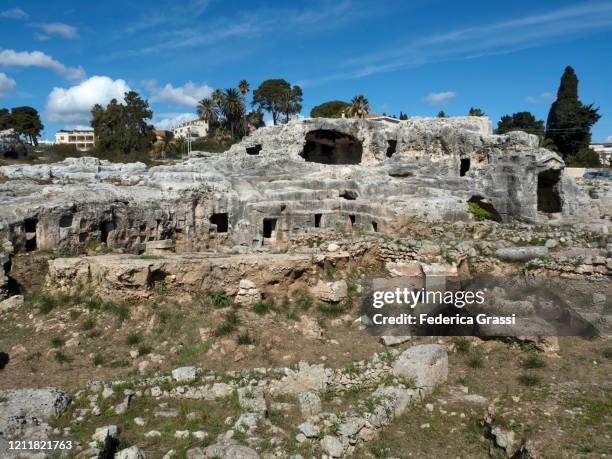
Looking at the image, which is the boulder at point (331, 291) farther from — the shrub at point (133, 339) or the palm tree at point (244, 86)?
the palm tree at point (244, 86)

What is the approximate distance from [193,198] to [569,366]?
36.7ft

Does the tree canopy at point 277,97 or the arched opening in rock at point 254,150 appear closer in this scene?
the arched opening in rock at point 254,150

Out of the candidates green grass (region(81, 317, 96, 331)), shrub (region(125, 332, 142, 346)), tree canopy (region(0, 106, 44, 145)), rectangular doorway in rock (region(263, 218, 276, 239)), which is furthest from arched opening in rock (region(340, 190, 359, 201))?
tree canopy (region(0, 106, 44, 145))

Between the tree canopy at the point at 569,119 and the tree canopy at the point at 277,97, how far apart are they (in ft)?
80.5

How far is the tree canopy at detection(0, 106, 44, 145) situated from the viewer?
152 ft

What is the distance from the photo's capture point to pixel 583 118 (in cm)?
3878

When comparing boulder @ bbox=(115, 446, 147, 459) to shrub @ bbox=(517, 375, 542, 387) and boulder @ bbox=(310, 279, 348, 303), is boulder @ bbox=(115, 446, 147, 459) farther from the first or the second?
shrub @ bbox=(517, 375, 542, 387)

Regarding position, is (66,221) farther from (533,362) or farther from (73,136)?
(73,136)

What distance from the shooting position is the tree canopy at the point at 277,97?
48.9 metres

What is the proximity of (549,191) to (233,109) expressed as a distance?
3330 centimetres

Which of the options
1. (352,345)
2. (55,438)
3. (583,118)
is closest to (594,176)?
(583,118)

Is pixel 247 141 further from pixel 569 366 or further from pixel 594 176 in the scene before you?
pixel 594 176

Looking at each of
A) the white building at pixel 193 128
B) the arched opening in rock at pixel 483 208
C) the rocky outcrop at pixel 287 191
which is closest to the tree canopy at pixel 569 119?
the rocky outcrop at pixel 287 191

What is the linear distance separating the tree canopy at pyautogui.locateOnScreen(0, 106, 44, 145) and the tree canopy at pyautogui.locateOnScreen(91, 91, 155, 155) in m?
7.10
